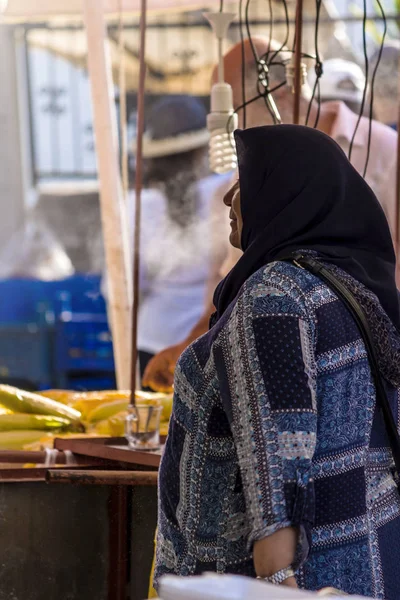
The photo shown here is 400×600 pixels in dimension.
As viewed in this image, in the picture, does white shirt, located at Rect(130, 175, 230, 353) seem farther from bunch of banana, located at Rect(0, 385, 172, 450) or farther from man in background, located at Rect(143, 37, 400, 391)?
bunch of banana, located at Rect(0, 385, 172, 450)

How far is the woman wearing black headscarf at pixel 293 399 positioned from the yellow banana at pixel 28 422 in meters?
1.08

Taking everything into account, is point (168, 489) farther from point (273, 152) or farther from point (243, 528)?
point (273, 152)

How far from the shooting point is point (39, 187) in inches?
358

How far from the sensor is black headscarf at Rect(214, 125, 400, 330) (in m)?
1.32

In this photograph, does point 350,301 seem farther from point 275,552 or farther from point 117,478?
point 117,478

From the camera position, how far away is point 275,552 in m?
1.20

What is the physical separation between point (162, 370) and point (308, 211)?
7.30 ft

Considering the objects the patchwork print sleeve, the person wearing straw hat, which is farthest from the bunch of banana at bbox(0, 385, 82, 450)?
the person wearing straw hat

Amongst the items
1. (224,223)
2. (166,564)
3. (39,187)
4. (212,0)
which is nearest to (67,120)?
(39,187)

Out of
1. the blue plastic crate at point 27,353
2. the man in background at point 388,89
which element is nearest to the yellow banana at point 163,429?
the man in background at point 388,89

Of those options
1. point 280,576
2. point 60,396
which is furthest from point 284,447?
point 60,396

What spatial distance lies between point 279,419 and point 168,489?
0.26 meters

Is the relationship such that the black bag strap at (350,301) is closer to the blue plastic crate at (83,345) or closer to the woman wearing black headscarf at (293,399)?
the woman wearing black headscarf at (293,399)

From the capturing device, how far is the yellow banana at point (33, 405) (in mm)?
2514
